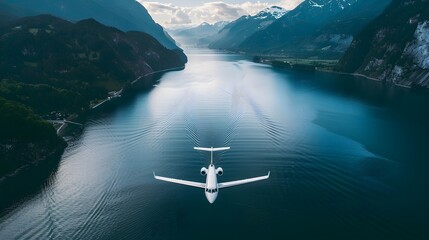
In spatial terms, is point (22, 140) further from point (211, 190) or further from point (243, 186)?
point (243, 186)

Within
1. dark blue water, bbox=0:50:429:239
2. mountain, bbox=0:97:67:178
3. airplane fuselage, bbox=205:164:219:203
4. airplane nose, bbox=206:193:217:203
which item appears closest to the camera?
dark blue water, bbox=0:50:429:239

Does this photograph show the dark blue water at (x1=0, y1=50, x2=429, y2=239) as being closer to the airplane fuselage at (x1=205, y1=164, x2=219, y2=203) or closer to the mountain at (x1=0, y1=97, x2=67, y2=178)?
the airplane fuselage at (x1=205, y1=164, x2=219, y2=203)

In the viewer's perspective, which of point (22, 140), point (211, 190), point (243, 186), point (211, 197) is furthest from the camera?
point (22, 140)

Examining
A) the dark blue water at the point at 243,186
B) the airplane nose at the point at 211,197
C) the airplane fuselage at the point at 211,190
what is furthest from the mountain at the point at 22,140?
the airplane nose at the point at 211,197

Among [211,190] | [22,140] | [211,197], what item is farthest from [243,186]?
[22,140]

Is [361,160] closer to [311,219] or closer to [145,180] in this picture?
[311,219]

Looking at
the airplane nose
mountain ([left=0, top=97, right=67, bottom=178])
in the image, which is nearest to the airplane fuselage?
the airplane nose

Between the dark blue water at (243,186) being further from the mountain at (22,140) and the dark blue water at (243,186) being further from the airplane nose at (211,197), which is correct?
the mountain at (22,140)

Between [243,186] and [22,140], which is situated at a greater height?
[22,140]

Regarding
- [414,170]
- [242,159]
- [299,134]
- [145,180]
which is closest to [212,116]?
[299,134]
